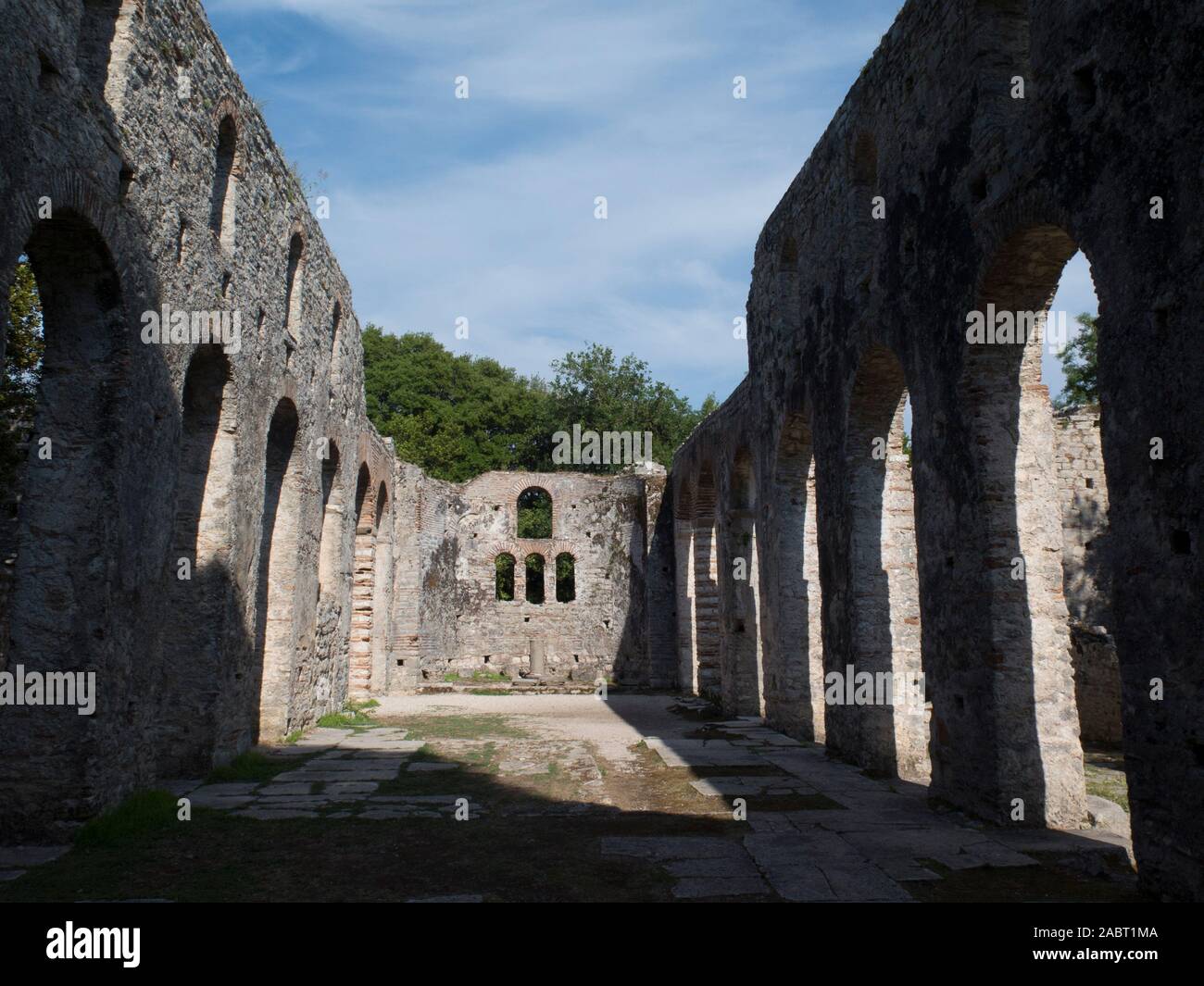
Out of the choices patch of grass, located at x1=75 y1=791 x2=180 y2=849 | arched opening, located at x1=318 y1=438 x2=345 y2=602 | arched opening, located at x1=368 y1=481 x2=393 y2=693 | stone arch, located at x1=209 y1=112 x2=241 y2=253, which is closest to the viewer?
patch of grass, located at x1=75 y1=791 x2=180 y2=849

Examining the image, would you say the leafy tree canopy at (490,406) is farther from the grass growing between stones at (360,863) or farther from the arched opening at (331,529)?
the grass growing between stones at (360,863)

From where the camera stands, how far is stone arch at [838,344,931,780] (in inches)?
402

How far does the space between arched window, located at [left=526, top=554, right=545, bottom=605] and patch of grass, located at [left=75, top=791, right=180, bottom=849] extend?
85.1 ft

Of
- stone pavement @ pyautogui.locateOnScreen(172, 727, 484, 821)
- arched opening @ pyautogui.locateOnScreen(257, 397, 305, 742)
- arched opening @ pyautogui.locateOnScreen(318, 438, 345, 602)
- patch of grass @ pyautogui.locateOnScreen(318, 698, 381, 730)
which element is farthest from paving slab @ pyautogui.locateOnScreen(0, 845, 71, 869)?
arched opening @ pyautogui.locateOnScreen(318, 438, 345, 602)

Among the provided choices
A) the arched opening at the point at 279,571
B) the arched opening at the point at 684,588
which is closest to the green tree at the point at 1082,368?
the arched opening at the point at 684,588

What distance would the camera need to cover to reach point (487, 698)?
2117 cm

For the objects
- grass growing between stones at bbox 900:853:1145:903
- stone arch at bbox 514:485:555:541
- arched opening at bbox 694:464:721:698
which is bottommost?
grass growing between stones at bbox 900:853:1145:903

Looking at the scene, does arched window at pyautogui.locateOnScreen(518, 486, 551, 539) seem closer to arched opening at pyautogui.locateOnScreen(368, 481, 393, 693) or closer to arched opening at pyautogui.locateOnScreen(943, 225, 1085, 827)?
arched opening at pyautogui.locateOnScreen(368, 481, 393, 693)

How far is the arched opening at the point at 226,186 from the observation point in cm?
1047

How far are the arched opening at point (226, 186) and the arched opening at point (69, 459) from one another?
3.37m

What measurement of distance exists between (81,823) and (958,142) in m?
8.98

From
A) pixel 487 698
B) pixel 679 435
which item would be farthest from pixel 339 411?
pixel 679 435
